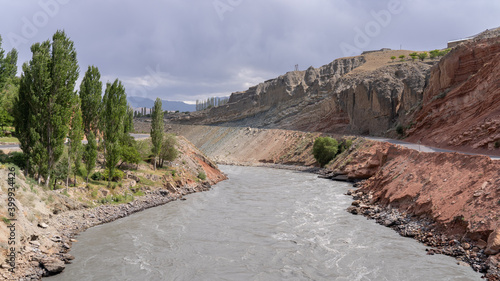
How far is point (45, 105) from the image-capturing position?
842 inches

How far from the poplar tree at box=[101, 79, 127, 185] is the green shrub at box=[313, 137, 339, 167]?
38.2m

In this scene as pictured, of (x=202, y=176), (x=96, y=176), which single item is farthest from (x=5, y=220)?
(x=202, y=176)

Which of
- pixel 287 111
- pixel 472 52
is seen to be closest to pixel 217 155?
pixel 287 111

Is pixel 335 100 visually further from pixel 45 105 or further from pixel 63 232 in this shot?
pixel 63 232

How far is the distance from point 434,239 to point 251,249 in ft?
32.9

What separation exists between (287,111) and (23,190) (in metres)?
90.7

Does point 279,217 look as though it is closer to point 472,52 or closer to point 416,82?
point 472,52

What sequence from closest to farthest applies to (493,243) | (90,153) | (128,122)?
(493,243) < (90,153) < (128,122)

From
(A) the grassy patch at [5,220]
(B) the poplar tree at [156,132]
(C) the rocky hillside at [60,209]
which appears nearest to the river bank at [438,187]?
(C) the rocky hillside at [60,209]

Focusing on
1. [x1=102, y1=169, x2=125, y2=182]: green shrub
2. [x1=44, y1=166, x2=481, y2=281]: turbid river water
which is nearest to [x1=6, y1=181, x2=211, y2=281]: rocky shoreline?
[x1=44, y1=166, x2=481, y2=281]: turbid river water

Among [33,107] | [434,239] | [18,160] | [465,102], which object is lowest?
[434,239]

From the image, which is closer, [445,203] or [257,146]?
[445,203]

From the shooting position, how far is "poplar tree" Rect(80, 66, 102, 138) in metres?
32.1

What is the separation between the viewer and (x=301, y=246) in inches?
700
